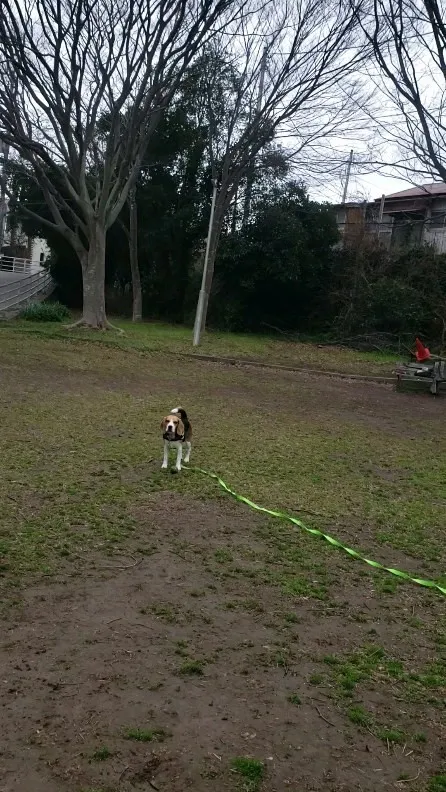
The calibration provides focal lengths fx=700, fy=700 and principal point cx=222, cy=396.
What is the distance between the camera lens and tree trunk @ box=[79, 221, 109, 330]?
19.3 metres

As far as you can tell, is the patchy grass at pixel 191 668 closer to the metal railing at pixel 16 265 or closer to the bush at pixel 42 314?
the bush at pixel 42 314

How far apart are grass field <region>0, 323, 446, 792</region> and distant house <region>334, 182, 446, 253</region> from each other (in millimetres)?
17074

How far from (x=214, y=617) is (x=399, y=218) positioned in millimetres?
24693

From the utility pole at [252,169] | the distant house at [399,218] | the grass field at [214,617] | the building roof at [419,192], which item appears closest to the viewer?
the grass field at [214,617]

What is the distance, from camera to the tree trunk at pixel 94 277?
758 inches

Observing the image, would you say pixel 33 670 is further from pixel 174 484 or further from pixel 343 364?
pixel 343 364

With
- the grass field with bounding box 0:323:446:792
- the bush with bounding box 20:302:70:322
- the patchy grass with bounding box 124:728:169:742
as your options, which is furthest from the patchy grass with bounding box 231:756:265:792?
the bush with bounding box 20:302:70:322

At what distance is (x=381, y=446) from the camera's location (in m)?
8.69

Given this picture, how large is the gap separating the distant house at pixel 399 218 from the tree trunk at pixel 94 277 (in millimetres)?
9312

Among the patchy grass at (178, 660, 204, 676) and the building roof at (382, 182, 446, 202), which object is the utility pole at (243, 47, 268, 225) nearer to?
the building roof at (382, 182, 446, 202)

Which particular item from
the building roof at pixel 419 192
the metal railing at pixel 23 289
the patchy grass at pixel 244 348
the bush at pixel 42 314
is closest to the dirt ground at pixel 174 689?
the patchy grass at pixel 244 348

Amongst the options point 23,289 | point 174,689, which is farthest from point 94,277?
point 174,689

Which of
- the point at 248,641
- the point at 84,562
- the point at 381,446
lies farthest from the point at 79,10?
the point at 248,641

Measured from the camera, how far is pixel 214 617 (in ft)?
11.6
